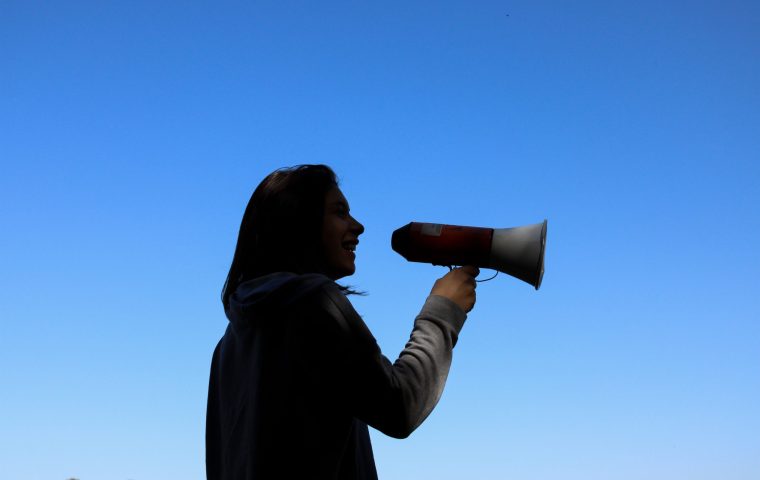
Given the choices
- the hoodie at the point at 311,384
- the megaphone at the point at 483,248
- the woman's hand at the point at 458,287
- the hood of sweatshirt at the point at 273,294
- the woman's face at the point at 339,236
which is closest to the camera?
the hoodie at the point at 311,384

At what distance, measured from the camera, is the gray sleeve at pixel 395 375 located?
103 inches

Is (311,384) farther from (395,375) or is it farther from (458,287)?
(458,287)

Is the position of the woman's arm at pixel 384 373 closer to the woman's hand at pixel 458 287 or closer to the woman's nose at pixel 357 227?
the woman's hand at pixel 458 287

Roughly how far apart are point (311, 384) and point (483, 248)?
3.60 feet

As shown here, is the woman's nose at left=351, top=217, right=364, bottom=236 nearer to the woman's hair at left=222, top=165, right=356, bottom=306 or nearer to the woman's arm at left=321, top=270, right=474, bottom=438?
the woman's hair at left=222, top=165, right=356, bottom=306

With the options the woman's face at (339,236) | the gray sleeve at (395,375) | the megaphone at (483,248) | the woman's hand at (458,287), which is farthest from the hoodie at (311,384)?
the megaphone at (483,248)

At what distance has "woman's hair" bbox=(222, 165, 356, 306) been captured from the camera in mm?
3152

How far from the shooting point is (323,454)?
8.53 feet

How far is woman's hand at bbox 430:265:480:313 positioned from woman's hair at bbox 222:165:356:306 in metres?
0.38

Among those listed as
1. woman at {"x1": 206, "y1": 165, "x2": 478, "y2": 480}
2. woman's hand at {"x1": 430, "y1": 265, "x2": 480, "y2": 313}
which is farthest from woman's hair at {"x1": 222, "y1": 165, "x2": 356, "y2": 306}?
woman's hand at {"x1": 430, "y1": 265, "x2": 480, "y2": 313}

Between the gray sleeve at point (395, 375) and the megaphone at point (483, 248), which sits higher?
the megaphone at point (483, 248)

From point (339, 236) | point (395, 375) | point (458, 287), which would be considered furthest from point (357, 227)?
point (395, 375)

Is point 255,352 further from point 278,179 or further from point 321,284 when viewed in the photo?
point 278,179

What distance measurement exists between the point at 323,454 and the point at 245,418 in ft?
1.02
